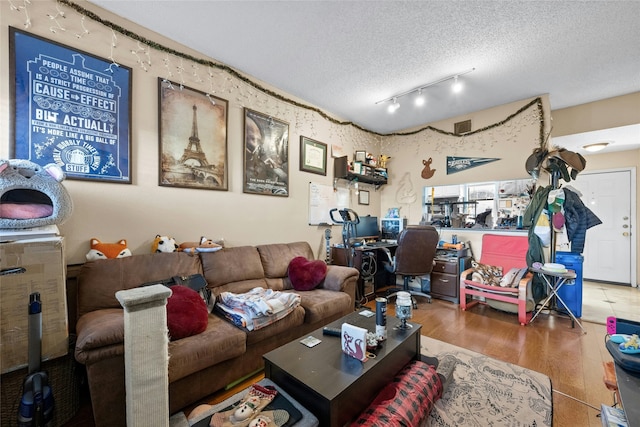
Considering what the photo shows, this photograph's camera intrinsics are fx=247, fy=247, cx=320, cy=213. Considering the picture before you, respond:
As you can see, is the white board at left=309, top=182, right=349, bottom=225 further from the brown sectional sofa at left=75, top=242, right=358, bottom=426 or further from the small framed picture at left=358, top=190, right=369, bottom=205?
the brown sectional sofa at left=75, top=242, right=358, bottom=426

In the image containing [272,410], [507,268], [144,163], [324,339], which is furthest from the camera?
[507,268]

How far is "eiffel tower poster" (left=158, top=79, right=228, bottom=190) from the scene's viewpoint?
2291 mm

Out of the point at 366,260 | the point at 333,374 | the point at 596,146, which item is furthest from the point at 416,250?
the point at 596,146

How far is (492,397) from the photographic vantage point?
5.39 feet

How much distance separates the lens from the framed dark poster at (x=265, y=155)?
2873mm

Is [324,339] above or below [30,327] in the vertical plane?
below

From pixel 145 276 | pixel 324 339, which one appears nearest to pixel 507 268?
pixel 324 339

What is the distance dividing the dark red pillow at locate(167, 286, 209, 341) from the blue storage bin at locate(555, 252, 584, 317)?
3.88 metres

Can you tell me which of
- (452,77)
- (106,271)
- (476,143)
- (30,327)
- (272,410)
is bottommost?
(272,410)

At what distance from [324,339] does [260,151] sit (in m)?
2.21

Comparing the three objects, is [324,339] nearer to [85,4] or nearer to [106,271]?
[106,271]

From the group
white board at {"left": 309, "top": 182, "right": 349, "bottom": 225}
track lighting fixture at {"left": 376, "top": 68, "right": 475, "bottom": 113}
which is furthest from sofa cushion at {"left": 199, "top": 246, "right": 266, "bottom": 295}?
track lighting fixture at {"left": 376, "top": 68, "right": 475, "bottom": 113}

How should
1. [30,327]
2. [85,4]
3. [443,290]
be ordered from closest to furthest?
1. [30,327]
2. [85,4]
3. [443,290]

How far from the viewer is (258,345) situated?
187cm
